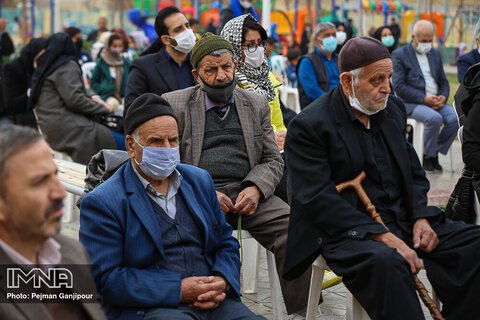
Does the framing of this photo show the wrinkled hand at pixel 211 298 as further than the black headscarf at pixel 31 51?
No

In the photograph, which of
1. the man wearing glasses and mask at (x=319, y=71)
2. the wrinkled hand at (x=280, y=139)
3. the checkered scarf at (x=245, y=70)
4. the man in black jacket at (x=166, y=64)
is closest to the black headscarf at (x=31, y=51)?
the man in black jacket at (x=166, y=64)

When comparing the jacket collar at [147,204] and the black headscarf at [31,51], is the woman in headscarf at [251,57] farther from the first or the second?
the black headscarf at [31,51]

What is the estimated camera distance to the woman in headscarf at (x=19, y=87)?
26.1 ft

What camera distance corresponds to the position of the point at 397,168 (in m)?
3.73

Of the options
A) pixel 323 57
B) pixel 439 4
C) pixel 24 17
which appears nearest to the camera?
pixel 323 57

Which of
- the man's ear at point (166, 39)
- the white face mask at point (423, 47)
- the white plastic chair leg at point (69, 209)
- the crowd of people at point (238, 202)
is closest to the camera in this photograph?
the crowd of people at point (238, 202)

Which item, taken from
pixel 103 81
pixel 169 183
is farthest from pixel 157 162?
pixel 103 81

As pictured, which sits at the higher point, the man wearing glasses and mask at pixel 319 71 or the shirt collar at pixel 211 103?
the shirt collar at pixel 211 103

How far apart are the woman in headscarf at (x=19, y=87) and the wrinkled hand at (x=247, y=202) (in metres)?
4.43

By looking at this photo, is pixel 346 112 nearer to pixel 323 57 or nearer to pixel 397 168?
pixel 397 168

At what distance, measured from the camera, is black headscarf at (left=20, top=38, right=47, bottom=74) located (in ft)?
24.6

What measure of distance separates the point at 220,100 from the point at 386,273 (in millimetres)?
1757

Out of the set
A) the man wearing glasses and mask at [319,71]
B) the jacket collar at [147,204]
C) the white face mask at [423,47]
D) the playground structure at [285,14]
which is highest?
the jacket collar at [147,204]

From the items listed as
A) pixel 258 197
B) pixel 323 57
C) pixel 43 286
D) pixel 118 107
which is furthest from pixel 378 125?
pixel 118 107
